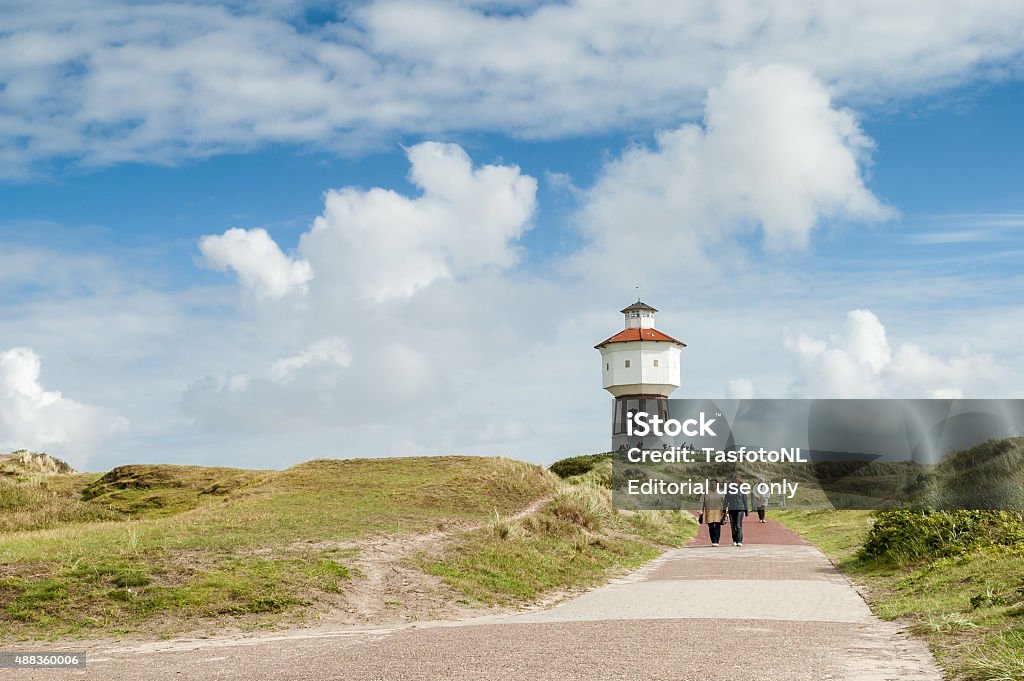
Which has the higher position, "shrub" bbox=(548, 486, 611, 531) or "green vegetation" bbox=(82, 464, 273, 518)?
"green vegetation" bbox=(82, 464, 273, 518)

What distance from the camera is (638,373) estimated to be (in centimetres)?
5384

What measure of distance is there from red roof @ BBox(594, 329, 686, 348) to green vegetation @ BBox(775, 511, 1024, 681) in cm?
2999

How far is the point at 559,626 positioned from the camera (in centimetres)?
1193

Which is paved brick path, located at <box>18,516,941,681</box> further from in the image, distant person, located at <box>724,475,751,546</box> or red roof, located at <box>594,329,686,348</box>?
red roof, located at <box>594,329,686,348</box>

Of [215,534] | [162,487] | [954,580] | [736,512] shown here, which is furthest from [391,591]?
[162,487]

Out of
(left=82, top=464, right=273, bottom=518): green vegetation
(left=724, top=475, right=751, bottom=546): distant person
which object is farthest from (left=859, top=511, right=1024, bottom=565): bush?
(left=82, top=464, right=273, bottom=518): green vegetation

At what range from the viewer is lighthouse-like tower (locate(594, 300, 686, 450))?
5400cm

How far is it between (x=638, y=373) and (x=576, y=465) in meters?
6.84

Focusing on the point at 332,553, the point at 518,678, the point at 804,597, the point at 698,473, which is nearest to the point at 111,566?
the point at 332,553

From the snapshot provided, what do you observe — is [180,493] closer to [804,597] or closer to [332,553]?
[332,553]

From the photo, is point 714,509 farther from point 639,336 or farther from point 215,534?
point 639,336

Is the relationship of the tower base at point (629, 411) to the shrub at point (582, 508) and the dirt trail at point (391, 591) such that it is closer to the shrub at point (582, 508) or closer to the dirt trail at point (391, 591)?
the shrub at point (582, 508)

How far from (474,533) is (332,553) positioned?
4114mm

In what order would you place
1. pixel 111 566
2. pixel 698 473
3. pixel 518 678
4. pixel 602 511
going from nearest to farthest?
pixel 518 678, pixel 111 566, pixel 602 511, pixel 698 473
